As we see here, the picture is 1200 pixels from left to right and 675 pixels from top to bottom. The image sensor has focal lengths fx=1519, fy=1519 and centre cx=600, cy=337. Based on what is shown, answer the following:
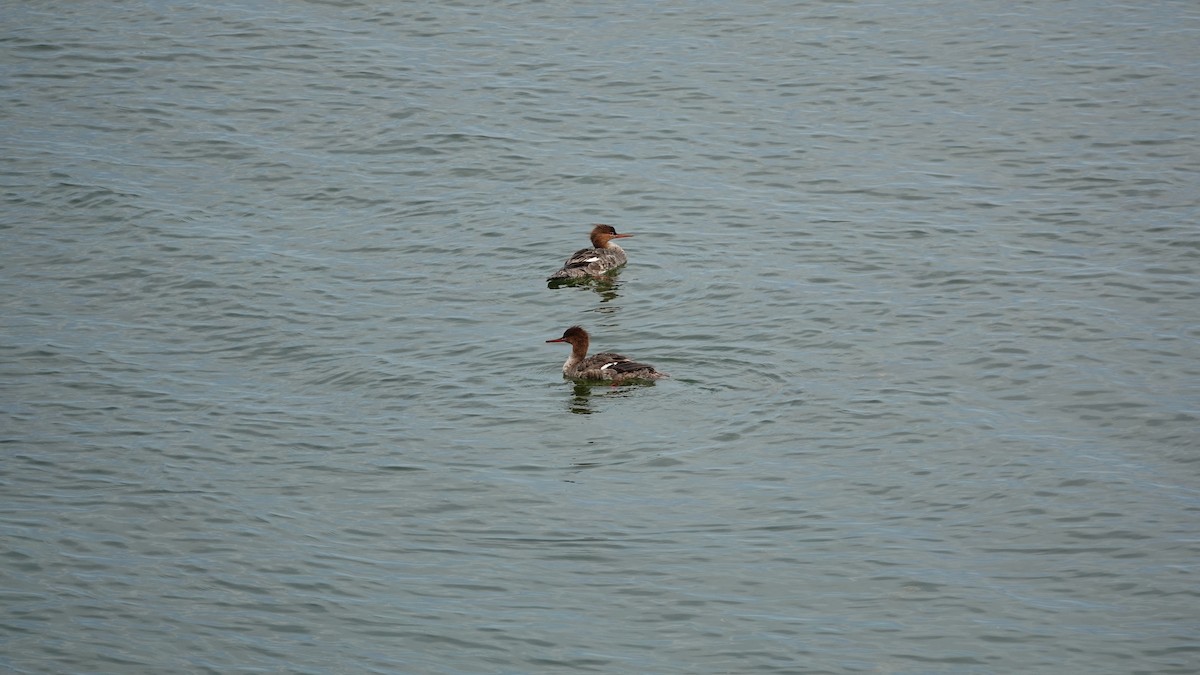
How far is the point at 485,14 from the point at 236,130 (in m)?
7.61

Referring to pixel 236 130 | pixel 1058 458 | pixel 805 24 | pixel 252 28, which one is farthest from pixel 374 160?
pixel 1058 458

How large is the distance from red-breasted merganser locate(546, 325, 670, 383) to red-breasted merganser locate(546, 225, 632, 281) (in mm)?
3153

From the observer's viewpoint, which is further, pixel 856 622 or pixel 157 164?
pixel 157 164

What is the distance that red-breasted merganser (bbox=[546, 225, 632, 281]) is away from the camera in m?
19.9

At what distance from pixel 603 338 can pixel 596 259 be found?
7.13 feet

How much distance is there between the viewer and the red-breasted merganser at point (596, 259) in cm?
1988

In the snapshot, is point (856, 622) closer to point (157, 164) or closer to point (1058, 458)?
point (1058, 458)

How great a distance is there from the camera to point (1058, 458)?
47.4 feet

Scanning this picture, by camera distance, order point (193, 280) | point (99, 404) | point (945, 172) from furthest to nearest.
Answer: point (945, 172)
point (193, 280)
point (99, 404)

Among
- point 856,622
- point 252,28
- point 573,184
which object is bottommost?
point 856,622

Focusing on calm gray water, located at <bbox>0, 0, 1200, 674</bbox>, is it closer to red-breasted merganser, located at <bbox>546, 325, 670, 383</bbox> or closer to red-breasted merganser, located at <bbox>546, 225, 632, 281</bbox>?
red-breasted merganser, located at <bbox>546, 325, 670, 383</bbox>

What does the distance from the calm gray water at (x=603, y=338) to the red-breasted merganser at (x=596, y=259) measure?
52 cm

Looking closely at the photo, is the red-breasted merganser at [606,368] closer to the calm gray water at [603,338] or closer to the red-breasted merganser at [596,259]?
the calm gray water at [603,338]

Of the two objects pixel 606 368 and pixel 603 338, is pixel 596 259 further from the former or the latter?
pixel 606 368
